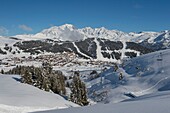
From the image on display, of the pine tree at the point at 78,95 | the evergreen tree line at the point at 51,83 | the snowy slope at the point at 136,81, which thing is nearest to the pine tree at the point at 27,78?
the evergreen tree line at the point at 51,83

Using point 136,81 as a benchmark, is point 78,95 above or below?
above

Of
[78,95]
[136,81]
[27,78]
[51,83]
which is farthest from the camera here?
[136,81]

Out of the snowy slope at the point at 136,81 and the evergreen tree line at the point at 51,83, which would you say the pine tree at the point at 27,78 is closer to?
the evergreen tree line at the point at 51,83

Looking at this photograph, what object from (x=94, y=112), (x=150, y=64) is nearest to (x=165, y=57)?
(x=150, y=64)

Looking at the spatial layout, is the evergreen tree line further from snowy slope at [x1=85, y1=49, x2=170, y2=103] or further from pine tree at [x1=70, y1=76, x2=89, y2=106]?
snowy slope at [x1=85, y1=49, x2=170, y2=103]

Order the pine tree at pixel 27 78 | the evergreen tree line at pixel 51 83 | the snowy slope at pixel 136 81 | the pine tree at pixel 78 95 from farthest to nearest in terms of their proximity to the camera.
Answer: the snowy slope at pixel 136 81 → the pine tree at pixel 27 78 → the evergreen tree line at pixel 51 83 → the pine tree at pixel 78 95

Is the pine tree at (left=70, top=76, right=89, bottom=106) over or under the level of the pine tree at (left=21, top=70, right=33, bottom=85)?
under

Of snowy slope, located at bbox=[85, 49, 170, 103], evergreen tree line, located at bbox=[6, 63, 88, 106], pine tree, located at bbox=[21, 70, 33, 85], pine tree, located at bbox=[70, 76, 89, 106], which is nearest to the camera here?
pine tree, located at bbox=[70, 76, 89, 106]

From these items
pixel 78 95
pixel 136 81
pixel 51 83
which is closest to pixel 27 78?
pixel 51 83

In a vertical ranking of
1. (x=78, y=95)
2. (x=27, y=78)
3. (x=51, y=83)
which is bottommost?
(x=78, y=95)

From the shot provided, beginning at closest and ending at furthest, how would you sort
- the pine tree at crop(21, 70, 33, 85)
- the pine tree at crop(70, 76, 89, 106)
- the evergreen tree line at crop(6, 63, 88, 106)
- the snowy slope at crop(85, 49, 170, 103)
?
the pine tree at crop(70, 76, 89, 106) < the evergreen tree line at crop(6, 63, 88, 106) < the pine tree at crop(21, 70, 33, 85) < the snowy slope at crop(85, 49, 170, 103)

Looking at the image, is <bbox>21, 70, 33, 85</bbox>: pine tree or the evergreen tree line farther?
<bbox>21, 70, 33, 85</bbox>: pine tree

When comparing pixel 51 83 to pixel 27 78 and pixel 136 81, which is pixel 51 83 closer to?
pixel 27 78

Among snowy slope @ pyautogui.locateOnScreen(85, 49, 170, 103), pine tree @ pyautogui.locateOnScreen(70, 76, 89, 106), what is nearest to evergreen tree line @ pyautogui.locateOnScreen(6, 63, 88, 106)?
pine tree @ pyautogui.locateOnScreen(70, 76, 89, 106)
